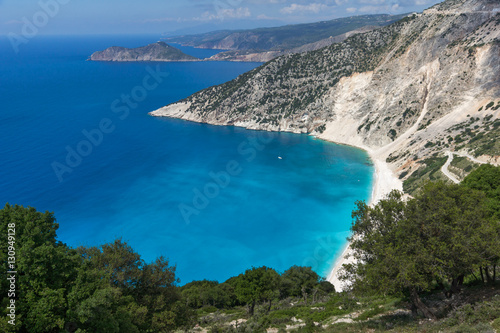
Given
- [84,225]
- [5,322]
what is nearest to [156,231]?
[84,225]

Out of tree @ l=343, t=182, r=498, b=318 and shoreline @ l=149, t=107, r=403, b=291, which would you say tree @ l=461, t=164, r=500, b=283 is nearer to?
tree @ l=343, t=182, r=498, b=318

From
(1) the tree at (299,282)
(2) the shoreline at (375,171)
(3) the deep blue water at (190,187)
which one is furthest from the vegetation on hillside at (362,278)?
(3) the deep blue water at (190,187)

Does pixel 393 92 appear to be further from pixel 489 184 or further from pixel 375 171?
pixel 489 184

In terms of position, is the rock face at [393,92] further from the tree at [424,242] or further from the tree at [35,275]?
the tree at [35,275]

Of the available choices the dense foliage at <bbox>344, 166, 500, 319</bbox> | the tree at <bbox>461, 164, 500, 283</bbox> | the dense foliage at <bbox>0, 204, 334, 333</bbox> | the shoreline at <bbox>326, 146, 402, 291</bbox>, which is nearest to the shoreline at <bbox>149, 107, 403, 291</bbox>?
the shoreline at <bbox>326, 146, 402, 291</bbox>

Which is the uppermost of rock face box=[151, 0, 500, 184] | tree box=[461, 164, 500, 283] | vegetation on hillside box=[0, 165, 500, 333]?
rock face box=[151, 0, 500, 184]

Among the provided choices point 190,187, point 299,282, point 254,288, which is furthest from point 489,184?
point 190,187

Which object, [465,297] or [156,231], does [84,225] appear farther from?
[465,297]

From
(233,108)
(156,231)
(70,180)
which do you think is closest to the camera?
(156,231)
